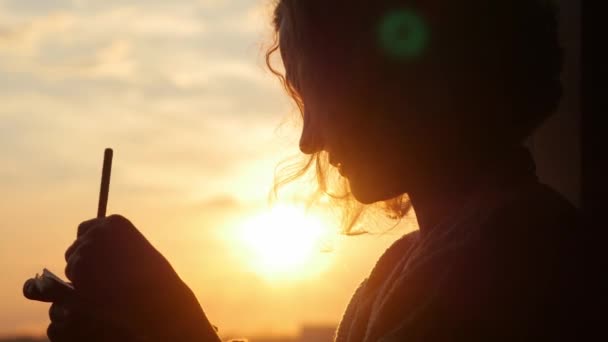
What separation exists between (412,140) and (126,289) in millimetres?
392

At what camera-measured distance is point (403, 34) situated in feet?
3.92

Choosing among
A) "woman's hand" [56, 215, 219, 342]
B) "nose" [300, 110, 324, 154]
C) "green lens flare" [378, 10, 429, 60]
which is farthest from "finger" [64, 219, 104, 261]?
"green lens flare" [378, 10, 429, 60]

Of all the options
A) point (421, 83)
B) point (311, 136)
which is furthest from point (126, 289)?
point (421, 83)

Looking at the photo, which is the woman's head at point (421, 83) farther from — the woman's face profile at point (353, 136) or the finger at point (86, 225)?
the finger at point (86, 225)

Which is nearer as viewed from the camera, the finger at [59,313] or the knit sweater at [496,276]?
the knit sweater at [496,276]

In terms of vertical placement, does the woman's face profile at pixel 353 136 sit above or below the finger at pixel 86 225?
above

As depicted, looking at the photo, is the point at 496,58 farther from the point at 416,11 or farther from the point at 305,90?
the point at 305,90

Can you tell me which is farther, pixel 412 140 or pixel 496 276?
pixel 412 140

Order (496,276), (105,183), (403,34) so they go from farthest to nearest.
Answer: (105,183)
(403,34)
(496,276)

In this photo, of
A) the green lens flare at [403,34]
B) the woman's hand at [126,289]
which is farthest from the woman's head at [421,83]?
the woman's hand at [126,289]

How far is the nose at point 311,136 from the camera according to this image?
49.7 inches

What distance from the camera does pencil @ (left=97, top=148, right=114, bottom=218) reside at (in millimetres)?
1305

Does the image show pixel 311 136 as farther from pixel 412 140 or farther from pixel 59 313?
pixel 59 313

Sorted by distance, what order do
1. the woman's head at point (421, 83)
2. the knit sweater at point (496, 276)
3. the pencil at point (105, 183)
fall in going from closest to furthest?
1. the knit sweater at point (496, 276)
2. the woman's head at point (421, 83)
3. the pencil at point (105, 183)
